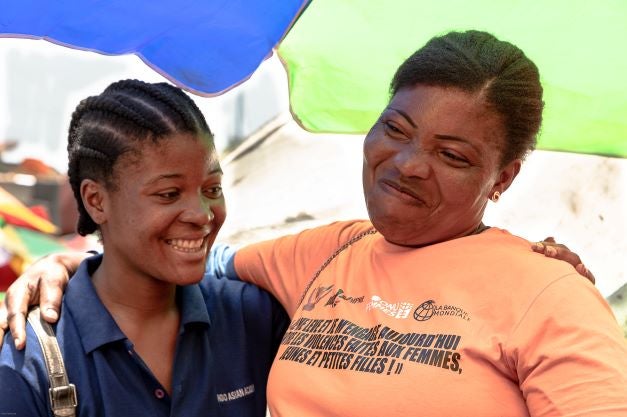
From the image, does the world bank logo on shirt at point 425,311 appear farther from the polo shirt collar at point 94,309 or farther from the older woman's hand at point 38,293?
the older woman's hand at point 38,293

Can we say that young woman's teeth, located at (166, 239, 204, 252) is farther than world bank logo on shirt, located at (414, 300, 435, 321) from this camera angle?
Yes

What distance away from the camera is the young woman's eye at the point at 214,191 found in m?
2.10

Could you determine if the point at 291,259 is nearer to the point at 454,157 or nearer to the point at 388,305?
the point at 388,305

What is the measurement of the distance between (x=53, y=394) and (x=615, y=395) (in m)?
1.20

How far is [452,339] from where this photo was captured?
1.68 metres

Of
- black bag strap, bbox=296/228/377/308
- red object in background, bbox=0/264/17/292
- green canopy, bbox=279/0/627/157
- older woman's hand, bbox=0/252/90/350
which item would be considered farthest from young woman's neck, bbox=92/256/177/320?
red object in background, bbox=0/264/17/292

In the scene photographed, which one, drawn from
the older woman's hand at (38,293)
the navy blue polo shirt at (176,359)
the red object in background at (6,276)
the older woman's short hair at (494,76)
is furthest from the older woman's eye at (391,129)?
the red object in background at (6,276)

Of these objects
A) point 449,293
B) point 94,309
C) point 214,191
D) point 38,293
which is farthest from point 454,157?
point 38,293

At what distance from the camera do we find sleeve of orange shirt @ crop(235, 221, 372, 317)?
7.41 ft

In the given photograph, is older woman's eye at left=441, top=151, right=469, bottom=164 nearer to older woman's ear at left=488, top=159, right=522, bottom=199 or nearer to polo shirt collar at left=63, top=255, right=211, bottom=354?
older woman's ear at left=488, top=159, right=522, bottom=199

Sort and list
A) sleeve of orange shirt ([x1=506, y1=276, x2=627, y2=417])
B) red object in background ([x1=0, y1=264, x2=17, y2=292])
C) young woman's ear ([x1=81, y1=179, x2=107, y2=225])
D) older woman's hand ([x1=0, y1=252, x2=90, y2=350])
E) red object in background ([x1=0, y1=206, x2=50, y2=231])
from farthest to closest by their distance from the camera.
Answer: red object in background ([x1=0, y1=206, x2=50, y2=231]) < red object in background ([x1=0, y1=264, x2=17, y2=292]) < young woman's ear ([x1=81, y1=179, x2=107, y2=225]) < older woman's hand ([x1=0, y1=252, x2=90, y2=350]) < sleeve of orange shirt ([x1=506, y1=276, x2=627, y2=417])

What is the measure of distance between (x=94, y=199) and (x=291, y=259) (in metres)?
0.58

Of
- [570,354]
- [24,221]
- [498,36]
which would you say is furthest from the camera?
[24,221]

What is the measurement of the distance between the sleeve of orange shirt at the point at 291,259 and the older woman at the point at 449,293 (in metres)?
0.12
